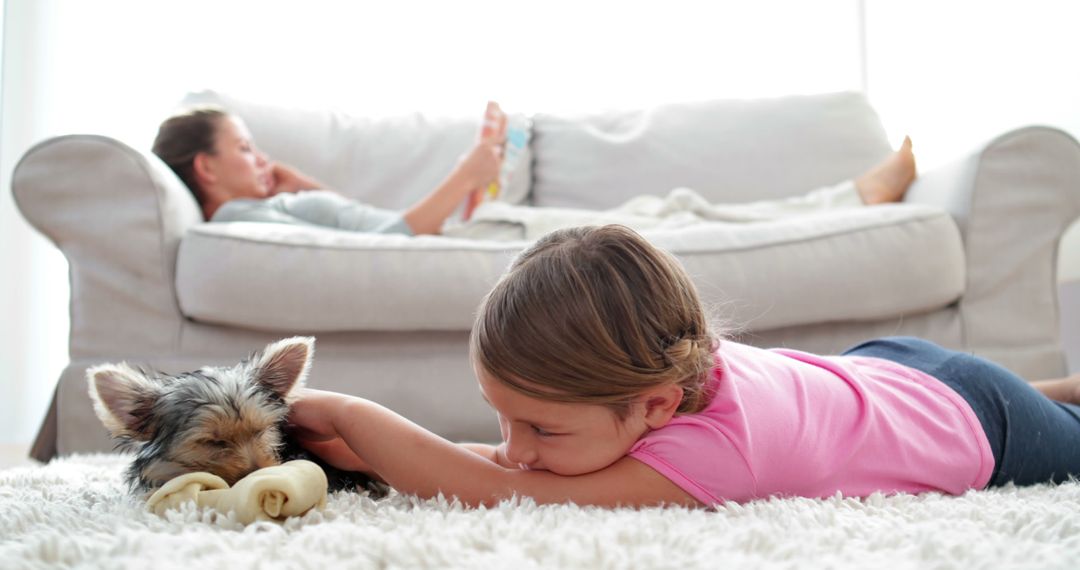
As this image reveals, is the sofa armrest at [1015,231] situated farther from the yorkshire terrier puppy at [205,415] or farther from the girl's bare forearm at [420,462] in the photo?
the yorkshire terrier puppy at [205,415]

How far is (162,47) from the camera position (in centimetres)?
399

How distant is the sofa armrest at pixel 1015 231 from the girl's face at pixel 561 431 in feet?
5.22

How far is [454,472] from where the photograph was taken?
116 centimetres

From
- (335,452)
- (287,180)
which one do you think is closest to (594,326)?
(335,452)

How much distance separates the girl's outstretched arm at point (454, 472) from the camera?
1.11 metres

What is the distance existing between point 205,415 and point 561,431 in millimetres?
455

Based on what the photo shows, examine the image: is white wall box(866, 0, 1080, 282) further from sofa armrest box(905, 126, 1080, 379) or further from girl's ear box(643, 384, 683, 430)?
girl's ear box(643, 384, 683, 430)

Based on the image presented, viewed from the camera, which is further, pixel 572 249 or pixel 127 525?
pixel 572 249

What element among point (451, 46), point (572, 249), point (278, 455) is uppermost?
point (451, 46)

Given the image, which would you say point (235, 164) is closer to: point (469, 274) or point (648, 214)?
point (469, 274)

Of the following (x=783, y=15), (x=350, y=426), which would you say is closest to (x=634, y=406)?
(x=350, y=426)

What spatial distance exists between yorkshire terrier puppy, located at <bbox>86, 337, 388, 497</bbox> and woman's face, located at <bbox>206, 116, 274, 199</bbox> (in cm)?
170

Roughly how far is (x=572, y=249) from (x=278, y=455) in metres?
0.48

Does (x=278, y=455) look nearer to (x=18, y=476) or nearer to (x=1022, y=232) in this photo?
(x=18, y=476)
